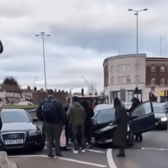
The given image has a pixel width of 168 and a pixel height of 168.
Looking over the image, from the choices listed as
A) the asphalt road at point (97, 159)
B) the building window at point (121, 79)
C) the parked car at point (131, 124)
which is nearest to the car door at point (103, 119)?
the parked car at point (131, 124)

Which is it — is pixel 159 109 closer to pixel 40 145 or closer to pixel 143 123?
pixel 143 123

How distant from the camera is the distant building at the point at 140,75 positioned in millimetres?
79156

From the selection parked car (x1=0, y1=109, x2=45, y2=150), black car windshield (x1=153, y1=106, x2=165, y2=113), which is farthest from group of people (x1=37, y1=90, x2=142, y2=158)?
black car windshield (x1=153, y1=106, x2=165, y2=113)

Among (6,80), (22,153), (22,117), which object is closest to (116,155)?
(22,153)

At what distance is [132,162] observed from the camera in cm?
882

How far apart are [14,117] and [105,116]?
3.34 meters

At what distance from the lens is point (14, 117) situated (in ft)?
39.0

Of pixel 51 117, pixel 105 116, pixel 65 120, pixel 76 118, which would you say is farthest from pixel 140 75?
pixel 51 117

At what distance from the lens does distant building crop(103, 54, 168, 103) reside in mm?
79156

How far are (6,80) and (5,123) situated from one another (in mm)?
145479

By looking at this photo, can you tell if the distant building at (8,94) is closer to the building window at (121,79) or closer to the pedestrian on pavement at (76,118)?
the building window at (121,79)

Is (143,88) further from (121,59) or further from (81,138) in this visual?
(81,138)

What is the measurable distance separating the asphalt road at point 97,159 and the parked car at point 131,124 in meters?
0.61

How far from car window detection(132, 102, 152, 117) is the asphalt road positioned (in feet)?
5.07
